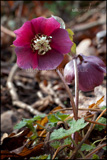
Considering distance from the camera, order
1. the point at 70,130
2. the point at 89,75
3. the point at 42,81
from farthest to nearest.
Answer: the point at 42,81
the point at 89,75
the point at 70,130

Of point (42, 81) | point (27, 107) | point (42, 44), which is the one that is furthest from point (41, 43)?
point (42, 81)

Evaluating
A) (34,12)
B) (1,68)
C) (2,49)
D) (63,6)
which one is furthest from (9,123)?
(34,12)

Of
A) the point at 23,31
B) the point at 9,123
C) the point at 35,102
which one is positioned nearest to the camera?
the point at 23,31

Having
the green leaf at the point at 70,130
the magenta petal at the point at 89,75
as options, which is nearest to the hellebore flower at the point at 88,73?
the magenta petal at the point at 89,75

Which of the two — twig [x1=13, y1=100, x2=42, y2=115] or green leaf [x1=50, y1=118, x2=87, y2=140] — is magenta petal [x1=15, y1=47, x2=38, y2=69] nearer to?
green leaf [x1=50, y1=118, x2=87, y2=140]

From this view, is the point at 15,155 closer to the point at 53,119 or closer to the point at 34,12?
the point at 53,119

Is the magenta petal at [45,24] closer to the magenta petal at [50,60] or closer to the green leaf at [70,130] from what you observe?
the magenta petal at [50,60]

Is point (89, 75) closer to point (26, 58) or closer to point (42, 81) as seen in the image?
point (26, 58)
